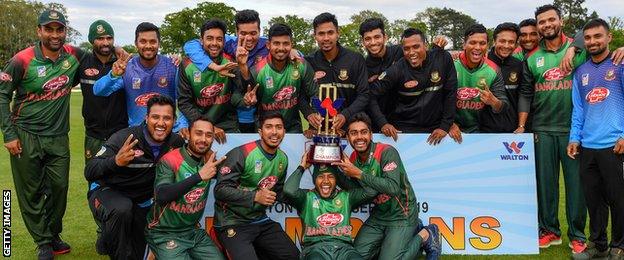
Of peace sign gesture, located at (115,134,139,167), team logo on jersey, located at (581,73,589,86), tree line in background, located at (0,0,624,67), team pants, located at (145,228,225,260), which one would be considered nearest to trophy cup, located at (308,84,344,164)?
team pants, located at (145,228,225,260)

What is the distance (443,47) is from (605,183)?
2368 mm

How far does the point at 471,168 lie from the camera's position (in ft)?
22.3

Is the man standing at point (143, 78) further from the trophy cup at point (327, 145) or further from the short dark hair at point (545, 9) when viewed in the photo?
the short dark hair at point (545, 9)

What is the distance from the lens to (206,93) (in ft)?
21.9

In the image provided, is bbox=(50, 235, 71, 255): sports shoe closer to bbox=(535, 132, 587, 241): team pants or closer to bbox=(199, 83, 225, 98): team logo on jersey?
bbox=(199, 83, 225, 98): team logo on jersey

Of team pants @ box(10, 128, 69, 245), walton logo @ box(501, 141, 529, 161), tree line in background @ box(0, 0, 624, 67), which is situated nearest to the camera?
team pants @ box(10, 128, 69, 245)

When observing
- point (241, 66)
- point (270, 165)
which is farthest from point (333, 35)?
point (270, 165)

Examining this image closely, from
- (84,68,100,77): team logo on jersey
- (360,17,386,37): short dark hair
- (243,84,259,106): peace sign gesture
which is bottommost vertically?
(243,84,259,106): peace sign gesture

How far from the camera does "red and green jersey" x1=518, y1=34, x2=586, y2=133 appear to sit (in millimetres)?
6730

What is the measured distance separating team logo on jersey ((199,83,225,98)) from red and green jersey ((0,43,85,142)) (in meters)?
1.66

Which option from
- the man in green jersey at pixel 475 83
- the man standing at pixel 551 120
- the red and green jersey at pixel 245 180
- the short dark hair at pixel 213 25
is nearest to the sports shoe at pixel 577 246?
the man standing at pixel 551 120

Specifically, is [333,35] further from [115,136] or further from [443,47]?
[115,136]

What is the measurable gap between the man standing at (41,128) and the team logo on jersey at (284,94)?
2493 millimetres

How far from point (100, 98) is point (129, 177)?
5.30 feet
